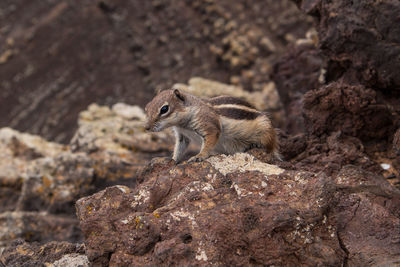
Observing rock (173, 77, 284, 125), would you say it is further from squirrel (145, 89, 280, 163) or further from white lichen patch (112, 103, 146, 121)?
squirrel (145, 89, 280, 163)

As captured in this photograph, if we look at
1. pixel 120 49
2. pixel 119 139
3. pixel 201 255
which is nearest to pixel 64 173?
pixel 119 139

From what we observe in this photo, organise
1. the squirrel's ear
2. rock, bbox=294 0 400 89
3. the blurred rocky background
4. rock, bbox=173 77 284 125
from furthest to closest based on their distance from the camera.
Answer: rock, bbox=173 77 284 125 → rock, bbox=294 0 400 89 → the squirrel's ear → the blurred rocky background

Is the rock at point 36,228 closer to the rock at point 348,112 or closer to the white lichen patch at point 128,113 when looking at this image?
the white lichen patch at point 128,113

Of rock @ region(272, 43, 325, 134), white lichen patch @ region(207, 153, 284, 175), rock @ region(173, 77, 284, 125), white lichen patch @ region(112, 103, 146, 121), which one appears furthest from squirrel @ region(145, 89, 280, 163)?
rock @ region(173, 77, 284, 125)

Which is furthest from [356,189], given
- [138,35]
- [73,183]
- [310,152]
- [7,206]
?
[138,35]

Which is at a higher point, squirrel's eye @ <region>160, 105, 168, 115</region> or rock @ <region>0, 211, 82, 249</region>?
squirrel's eye @ <region>160, 105, 168, 115</region>

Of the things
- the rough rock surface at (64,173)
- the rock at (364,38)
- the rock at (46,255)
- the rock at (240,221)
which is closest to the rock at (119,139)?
the rough rock surface at (64,173)
